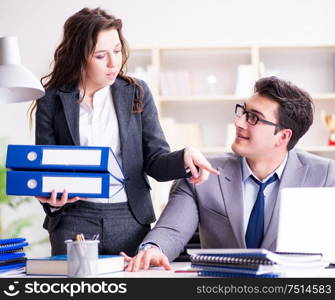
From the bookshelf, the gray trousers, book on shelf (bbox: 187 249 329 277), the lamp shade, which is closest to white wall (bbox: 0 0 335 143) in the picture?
the bookshelf

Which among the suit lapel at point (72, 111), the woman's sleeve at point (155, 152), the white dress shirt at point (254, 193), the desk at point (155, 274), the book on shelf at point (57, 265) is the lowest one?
the desk at point (155, 274)

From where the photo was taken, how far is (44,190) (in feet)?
6.20

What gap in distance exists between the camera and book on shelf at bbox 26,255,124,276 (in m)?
1.69

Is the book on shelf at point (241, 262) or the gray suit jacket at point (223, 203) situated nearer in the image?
the book on shelf at point (241, 262)

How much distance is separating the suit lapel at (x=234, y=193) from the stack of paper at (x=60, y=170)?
20.7 inches

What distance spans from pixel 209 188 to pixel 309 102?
49cm

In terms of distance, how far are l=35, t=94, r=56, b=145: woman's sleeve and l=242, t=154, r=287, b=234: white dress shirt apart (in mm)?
674

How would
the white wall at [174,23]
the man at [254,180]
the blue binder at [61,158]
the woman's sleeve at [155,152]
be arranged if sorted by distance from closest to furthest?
1. the blue binder at [61,158]
2. the woman's sleeve at [155,152]
3. the man at [254,180]
4. the white wall at [174,23]

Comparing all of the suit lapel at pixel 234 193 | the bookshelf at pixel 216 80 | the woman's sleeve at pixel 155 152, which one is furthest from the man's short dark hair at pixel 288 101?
the bookshelf at pixel 216 80

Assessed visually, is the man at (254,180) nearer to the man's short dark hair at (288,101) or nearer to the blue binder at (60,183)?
the man's short dark hair at (288,101)

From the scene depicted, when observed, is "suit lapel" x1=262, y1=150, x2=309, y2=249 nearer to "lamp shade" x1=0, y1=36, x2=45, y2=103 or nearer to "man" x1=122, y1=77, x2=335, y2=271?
"man" x1=122, y1=77, x2=335, y2=271

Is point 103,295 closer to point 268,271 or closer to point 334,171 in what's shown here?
point 268,271

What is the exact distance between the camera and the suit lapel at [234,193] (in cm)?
224

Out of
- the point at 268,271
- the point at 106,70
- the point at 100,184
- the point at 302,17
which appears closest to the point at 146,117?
the point at 106,70
